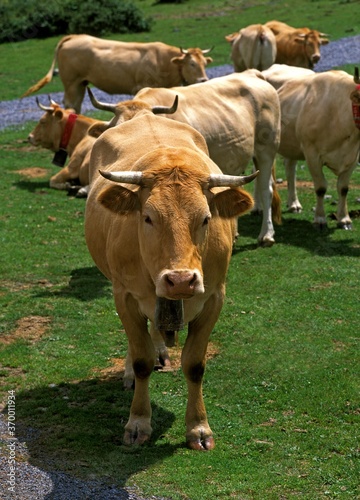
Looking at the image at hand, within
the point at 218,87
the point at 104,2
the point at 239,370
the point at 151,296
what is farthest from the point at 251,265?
the point at 104,2

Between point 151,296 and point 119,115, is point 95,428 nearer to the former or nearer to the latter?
point 151,296

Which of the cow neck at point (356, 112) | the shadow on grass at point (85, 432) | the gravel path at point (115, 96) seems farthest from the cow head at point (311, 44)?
the shadow on grass at point (85, 432)

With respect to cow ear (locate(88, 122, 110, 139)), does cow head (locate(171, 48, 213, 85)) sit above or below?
below

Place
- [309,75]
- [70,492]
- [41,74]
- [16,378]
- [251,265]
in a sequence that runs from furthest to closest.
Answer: [41,74], [309,75], [251,265], [16,378], [70,492]

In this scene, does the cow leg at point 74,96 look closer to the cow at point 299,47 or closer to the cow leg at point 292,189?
the cow at point 299,47

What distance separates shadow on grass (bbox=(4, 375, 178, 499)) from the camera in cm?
742

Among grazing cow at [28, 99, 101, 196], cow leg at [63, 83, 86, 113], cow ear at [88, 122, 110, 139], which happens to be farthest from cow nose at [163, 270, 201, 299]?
cow leg at [63, 83, 86, 113]

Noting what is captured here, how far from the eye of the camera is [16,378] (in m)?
9.34

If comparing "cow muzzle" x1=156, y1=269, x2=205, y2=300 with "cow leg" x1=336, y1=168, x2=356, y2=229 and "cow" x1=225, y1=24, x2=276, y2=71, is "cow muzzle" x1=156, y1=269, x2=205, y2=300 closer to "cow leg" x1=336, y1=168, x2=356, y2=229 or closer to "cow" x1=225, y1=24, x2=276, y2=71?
"cow leg" x1=336, y1=168, x2=356, y2=229

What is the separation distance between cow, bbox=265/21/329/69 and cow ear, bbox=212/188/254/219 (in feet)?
68.3

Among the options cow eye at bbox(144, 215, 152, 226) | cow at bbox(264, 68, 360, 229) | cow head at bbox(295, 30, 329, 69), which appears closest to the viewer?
cow eye at bbox(144, 215, 152, 226)

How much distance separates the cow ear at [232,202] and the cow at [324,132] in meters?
7.28

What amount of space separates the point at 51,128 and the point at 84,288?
7.36 meters

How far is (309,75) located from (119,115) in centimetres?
654
